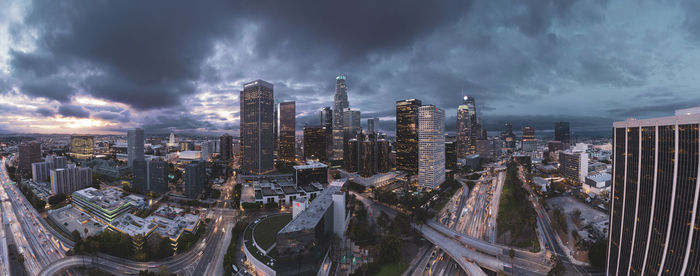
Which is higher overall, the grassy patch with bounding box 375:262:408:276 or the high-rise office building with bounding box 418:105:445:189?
the high-rise office building with bounding box 418:105:445:189

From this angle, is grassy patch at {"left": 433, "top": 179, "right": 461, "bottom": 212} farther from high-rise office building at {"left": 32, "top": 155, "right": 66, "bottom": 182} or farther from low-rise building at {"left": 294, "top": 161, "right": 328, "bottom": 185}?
high-rise office building at {"left": 32, "top": 155, "right": 66, "bottom": 182}

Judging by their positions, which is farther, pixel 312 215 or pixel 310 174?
pixel 310 174

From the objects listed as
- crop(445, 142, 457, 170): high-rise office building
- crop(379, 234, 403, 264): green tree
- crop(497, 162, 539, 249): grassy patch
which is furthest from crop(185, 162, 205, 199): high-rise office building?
crop(445, 142, 457, 170): high-rise office building

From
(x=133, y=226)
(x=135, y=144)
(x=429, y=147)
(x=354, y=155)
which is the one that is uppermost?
(x=135, y=144)

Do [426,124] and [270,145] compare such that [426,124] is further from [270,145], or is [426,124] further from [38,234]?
[38,234]

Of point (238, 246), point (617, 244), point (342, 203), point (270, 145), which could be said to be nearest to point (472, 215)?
point (617, 244)

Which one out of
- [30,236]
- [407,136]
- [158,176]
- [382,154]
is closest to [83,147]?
[158,176]

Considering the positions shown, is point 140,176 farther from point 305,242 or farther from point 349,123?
point 349,123
